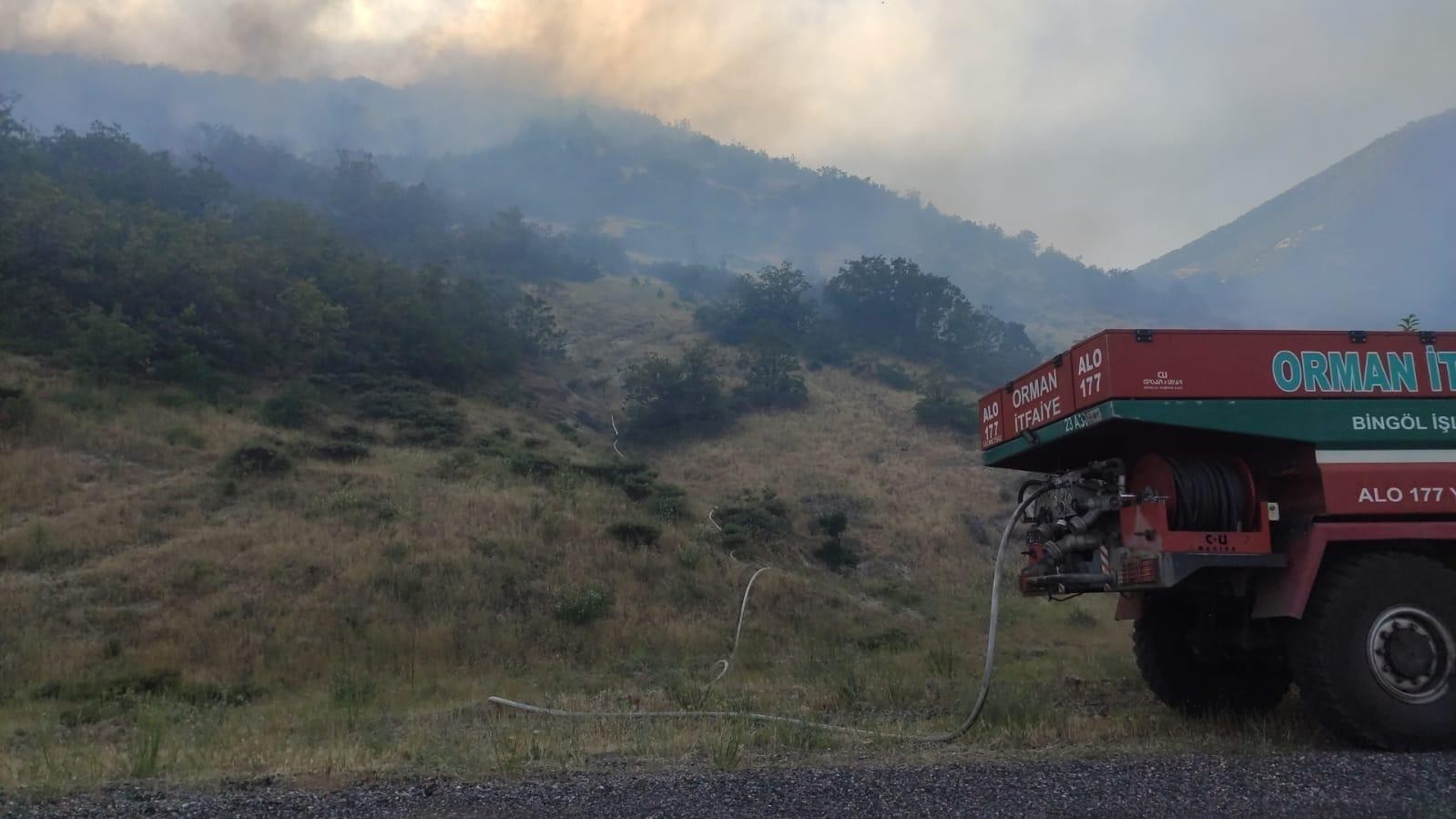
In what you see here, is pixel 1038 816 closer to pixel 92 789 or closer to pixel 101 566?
pixel 92 789

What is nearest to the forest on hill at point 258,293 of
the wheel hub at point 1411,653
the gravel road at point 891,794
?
the gravel road at point 891,794

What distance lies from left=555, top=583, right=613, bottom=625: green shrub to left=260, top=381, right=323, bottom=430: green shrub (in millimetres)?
13904

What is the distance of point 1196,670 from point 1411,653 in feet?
6.77

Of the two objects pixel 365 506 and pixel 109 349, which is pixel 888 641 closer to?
pixel 365 506

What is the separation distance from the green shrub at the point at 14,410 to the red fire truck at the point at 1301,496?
22.5m

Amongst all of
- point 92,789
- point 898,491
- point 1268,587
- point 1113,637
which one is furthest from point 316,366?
point 1268,587

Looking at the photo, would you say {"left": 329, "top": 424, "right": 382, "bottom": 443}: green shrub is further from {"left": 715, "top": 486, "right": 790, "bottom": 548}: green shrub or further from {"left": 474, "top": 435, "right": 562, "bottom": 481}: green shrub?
{"left": 715, "top": 486, "right": 790, "bottom": 548}: green shrub

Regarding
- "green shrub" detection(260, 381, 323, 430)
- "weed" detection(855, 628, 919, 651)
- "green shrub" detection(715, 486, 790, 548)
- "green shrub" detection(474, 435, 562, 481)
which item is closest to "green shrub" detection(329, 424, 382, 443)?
"green shrub" detection(260, 381, 323, 430)

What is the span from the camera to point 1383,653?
6.17m

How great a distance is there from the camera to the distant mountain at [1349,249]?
8556 centimetres

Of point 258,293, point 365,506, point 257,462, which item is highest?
point 258,293

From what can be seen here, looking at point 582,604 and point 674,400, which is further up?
point 674,400

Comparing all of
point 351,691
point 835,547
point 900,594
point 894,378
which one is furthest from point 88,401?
point 894,378

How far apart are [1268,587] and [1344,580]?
494mm
